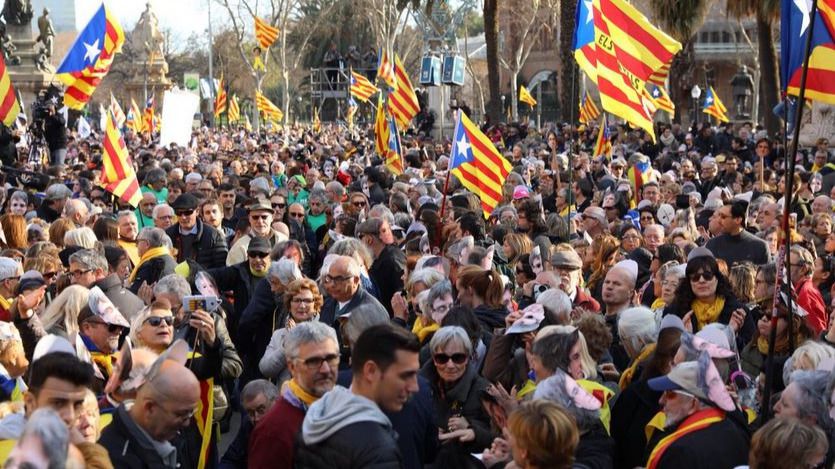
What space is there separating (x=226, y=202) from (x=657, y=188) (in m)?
4.80

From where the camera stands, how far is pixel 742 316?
7602 millimetres

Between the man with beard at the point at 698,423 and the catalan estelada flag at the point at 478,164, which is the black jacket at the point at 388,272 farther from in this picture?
the man with beard at the point at 698,423

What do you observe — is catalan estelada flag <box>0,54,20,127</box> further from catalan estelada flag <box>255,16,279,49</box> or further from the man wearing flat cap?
catalan estelada flag <box>255,16,279,49</box>

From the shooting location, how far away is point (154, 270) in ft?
31.2

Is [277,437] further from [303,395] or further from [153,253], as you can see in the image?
[153,253]

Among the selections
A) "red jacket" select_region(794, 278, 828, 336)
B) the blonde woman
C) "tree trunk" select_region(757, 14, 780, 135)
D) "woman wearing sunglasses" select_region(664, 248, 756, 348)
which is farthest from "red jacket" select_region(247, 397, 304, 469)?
"tree trunk" select_region(757, 14, 780, 135)

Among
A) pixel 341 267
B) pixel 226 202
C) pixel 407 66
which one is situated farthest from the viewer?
pixel 407 66

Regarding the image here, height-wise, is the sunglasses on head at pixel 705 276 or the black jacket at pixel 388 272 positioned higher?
the sunglasses on head at pixel 705 276

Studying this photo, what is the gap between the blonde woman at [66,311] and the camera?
6.99m

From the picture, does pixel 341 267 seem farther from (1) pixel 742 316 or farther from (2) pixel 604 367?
(1) pixel 742 316

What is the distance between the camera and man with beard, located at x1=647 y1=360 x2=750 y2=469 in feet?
16.0

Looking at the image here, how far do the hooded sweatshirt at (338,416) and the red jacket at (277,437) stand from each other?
31 centimetres

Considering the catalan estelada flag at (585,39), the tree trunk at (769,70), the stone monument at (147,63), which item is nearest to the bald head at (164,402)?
the catalan estelada flag at (585,39)

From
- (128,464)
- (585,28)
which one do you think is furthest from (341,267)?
(585,28)
